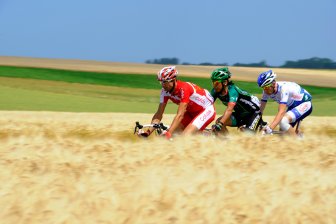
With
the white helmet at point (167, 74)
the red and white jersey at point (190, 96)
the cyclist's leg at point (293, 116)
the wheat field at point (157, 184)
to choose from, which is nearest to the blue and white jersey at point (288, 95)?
the cyclist's leg at point (293, 116)

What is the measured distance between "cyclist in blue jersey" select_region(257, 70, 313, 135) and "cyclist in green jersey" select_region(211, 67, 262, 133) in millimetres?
394

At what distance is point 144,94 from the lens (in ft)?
131

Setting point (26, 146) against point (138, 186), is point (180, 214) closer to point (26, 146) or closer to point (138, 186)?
point (138, 186)

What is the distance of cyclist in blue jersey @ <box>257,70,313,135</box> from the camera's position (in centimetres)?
1303

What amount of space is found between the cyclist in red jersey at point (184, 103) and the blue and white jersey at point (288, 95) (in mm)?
1725

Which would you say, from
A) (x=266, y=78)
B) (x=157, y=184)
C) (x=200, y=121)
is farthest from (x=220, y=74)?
(x=157, y=184)

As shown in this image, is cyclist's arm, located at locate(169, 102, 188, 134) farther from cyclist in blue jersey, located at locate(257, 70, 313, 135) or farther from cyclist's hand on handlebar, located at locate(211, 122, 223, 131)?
cyclist in blue jersey, located at locate(257, 70, 313, 135)

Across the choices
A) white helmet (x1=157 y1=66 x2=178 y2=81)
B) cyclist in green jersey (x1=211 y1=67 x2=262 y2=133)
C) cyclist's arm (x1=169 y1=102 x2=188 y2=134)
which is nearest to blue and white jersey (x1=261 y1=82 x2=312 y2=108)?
cyclist in green jersey (x1=211 y1=67 x2=262 y2=133)

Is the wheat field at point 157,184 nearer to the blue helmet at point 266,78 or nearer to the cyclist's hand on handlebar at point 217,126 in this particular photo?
the cyclist's hand on handlebar at point 217,126

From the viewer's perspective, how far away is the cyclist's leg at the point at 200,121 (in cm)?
1193

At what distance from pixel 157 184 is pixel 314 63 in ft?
298

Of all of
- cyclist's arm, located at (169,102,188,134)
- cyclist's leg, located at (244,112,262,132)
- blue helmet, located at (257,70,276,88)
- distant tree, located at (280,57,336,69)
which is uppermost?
blue helmet, located at (257,70,276,88)

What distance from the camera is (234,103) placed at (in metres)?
12.3

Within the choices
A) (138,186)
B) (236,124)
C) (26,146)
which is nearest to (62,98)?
(236,124)
